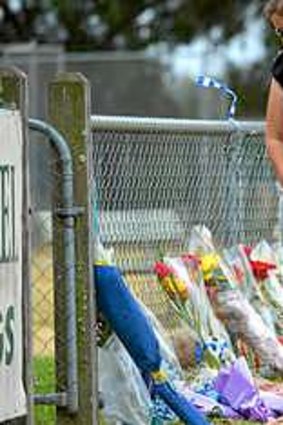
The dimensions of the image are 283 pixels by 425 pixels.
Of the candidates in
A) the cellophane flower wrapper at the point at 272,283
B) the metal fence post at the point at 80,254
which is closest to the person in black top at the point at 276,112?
the metal fence post at the point at 80,254

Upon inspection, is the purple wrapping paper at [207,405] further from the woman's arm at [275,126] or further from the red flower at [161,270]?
the woman's arm at [275,126]

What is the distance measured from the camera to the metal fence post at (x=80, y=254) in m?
5.93

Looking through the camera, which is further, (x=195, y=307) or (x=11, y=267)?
(x=195, y=307)

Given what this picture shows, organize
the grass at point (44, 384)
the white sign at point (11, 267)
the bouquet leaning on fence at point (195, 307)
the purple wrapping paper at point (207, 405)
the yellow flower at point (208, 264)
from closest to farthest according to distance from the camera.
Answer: the white sign at point (11, 267)
the grass at point (44, 384)
the purple wrapping paper at point (207, 405)
the bouquet leaning on fence at point (195, 307)
the yellow flower at point (208, 264)

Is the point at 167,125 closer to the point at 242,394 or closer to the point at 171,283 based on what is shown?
the point at 171,283

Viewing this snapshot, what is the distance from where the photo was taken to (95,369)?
19.6 ft

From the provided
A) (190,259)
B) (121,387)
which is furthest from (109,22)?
(121,387)

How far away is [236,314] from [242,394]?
92cm

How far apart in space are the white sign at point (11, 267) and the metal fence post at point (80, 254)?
538mm

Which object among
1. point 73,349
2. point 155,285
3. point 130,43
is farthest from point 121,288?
point 130,43

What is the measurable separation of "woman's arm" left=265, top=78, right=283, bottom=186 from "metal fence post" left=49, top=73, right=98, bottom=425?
89cm

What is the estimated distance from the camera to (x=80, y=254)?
5.96 m

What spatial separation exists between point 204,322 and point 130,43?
23.7m

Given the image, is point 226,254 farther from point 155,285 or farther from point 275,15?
point 275,15
